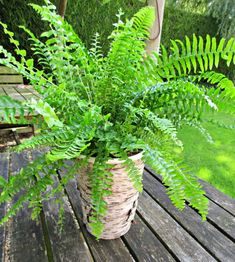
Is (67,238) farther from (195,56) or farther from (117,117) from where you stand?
(195,56)

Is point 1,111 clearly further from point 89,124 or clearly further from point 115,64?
point 115,64

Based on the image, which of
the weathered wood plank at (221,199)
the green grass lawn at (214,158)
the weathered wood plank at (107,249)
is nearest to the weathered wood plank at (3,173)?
the weathered wood plank at (107,249)

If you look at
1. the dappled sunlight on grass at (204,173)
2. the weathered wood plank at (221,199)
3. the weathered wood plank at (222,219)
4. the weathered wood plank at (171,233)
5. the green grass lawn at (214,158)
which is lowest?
the dappled sunlight on grass at (204,173)

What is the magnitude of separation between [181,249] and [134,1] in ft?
16.0

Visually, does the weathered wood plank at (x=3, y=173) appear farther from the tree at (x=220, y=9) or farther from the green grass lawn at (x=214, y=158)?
the tree at (x=220, y=9)

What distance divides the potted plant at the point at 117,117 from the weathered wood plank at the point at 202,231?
0.23m

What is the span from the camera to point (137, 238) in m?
0.72

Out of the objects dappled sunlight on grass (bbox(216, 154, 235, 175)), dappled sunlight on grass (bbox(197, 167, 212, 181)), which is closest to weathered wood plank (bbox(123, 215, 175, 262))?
dappled sunlight on grass (bbox(197, 167, 212, 181))

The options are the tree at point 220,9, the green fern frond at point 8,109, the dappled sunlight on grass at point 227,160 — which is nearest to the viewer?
the green fern frond at point 8,109

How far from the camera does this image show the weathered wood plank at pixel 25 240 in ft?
2.11

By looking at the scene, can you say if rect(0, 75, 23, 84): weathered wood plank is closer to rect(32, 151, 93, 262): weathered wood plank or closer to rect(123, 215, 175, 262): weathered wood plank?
rect(32, 151, 93, 262): weathered wood plank

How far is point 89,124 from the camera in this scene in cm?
54

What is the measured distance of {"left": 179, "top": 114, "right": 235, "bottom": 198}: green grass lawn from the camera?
198cm

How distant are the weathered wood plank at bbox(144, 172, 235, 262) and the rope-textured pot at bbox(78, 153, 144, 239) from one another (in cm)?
22
